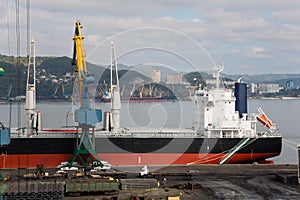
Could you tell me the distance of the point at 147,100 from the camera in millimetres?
117625

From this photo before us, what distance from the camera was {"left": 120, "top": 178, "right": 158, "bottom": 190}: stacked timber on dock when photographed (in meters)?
22.1

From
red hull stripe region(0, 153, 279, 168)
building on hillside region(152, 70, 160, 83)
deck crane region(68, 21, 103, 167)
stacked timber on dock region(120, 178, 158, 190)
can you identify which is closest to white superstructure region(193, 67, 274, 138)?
red hull stripe region(0, 153, 279, 168)

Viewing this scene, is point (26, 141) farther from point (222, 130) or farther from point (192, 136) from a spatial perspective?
point (222, 130)

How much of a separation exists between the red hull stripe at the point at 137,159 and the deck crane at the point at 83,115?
64.3 inches

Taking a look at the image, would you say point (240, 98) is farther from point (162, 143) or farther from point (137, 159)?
point (137, 159)

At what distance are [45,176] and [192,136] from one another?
11.3m

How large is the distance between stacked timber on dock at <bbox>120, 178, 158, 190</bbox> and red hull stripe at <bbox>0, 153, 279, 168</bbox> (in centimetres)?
824

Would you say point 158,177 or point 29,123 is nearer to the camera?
point 158,177

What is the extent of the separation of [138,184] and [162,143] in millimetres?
9245

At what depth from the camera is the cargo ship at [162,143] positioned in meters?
30.7

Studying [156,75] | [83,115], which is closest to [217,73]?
[83,115]

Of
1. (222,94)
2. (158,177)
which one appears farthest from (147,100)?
(158,177)

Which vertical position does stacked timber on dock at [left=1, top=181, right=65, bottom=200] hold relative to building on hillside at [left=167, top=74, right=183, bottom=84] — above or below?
below

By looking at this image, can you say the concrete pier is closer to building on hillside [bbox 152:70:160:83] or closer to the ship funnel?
the ship funnel
